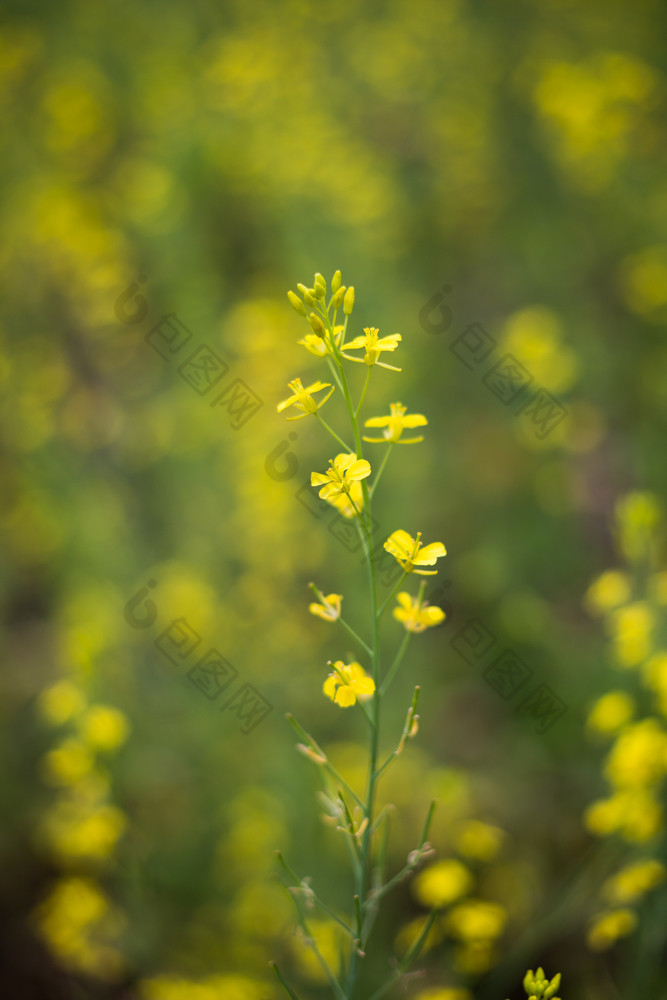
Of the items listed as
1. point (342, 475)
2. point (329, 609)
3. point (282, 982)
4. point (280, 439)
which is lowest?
point (282, 982)

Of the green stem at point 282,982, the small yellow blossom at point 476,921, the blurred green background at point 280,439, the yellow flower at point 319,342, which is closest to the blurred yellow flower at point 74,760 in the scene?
the blurred green background at point 280,439

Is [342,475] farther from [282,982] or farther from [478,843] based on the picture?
[478,843]

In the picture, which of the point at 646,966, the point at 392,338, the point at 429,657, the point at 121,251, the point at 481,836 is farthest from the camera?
the point at 121,251

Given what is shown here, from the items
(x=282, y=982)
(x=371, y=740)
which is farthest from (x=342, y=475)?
(x=282, y=982)

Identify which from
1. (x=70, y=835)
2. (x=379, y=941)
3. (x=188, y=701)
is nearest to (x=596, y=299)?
(x=188, y=701)

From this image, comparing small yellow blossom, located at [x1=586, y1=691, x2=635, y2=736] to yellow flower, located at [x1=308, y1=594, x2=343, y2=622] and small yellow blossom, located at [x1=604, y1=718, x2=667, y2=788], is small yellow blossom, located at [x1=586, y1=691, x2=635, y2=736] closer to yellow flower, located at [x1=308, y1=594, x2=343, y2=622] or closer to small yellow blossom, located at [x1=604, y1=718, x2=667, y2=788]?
small yellow blossom, located at [x1=604, y1=718, x2=667, y2=788]

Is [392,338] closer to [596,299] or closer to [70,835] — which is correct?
[70,835]
